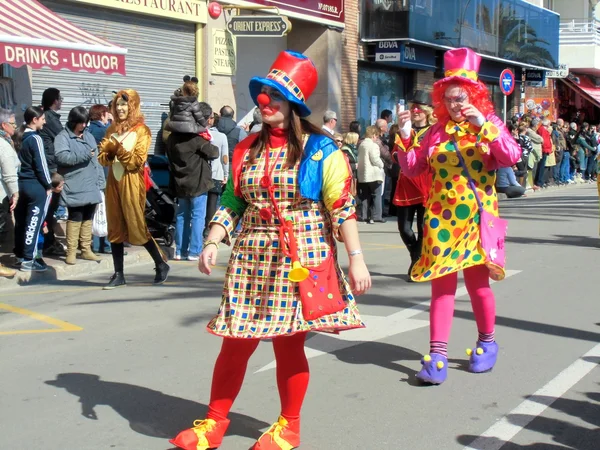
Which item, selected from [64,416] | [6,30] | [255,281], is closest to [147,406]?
[64,416]

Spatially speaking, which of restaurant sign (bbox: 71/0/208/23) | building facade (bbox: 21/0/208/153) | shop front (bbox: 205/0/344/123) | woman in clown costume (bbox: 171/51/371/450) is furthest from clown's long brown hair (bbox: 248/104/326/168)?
shop front (bbox: 205/0/344/123)

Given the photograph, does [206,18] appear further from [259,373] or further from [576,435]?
[576,435]

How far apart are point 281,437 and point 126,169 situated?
496 cm

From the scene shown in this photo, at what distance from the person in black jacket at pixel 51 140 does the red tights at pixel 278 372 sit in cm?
657

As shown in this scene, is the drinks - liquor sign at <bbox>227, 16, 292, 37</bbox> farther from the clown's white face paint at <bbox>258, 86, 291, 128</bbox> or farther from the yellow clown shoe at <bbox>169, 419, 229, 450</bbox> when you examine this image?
the yellow clown shoe at <bbox>169, 419, 229, 450</bbox>

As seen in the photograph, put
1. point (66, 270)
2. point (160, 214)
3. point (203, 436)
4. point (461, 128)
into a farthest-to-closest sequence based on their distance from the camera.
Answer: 1. point (160, 214)
2. point (66, 270)
3. point (461, 128)
4. point (203, 436)

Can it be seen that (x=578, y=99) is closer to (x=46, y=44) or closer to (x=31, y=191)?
(x=46, y=44)

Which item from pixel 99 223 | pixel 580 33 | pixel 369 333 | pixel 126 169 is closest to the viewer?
pixel 369 333

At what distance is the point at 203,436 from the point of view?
4.37 meters

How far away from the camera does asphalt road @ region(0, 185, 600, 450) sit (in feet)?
15.7

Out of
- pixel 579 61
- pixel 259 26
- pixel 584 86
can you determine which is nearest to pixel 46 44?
pixel 259 26

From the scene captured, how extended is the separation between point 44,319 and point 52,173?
271 cm

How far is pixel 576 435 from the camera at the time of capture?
4.74 meters

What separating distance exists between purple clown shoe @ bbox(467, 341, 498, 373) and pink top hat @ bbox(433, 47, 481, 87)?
65.9 inches
